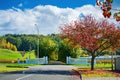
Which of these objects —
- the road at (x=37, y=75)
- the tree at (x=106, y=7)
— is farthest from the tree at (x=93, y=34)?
the tree at (x=106, y=7)

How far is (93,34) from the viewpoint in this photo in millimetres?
41094

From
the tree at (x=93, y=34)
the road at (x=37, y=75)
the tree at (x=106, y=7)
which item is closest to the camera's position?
the tree at (x=106, y=7)

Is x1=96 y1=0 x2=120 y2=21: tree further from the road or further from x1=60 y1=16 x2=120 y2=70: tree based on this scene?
x1=60 y1=16 x2=120 y2=70: tree

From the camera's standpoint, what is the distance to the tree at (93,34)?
40275mm

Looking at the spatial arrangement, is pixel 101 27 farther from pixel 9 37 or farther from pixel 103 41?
pixel 9 37

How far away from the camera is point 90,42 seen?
39.8 meters

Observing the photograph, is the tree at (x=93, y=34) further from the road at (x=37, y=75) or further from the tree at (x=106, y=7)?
the tree at (x=106, y=7)

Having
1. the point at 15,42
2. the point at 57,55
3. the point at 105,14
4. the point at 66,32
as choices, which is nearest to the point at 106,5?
the point at 105,14

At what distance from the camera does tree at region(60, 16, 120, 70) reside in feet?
132

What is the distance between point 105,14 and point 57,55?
287 ft

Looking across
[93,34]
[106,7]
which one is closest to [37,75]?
[93,34]

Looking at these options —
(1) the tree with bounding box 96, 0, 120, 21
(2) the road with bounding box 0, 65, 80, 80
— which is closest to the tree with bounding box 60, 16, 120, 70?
(2) the road with bounding box 0, 65, 80, 80

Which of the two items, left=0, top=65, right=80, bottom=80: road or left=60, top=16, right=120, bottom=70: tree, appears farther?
left=60, top=16, right=120, bottom=70: tree

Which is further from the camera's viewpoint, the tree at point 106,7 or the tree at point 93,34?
the tree at point 93,34
